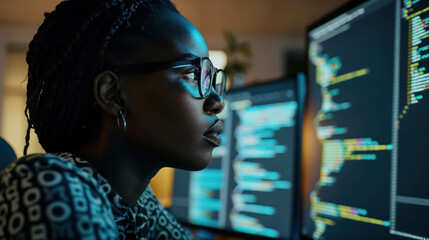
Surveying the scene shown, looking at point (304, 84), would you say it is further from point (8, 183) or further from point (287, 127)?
point (8, 183)

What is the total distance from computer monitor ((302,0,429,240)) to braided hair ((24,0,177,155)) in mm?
411

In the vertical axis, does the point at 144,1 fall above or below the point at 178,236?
above

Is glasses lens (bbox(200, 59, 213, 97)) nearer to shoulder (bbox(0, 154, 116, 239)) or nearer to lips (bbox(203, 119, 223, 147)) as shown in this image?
lips (bbox(203, 119, 223, 147))

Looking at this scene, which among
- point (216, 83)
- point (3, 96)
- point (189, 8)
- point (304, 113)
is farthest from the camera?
point (3, 96)

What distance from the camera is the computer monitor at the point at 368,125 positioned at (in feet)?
1.79

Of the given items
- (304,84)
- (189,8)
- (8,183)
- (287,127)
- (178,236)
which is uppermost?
(189,8)

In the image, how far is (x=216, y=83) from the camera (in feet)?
2.50

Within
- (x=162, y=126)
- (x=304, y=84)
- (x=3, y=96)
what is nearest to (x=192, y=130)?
(x=162, y=126)

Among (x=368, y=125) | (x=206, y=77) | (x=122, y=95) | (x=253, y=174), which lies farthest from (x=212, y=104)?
(x=253, y=174)

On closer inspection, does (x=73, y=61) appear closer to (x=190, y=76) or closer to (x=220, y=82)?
(x=190, y=76)

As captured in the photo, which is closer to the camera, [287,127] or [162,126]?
[162,126]

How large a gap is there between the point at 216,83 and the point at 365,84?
0.30 m

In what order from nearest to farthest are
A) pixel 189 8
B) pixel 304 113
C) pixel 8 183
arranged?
pixel 8 183 < pixel 304 113 < pixel 189 8

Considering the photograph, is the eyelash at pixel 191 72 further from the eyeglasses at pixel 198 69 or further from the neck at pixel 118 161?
the neck at pixel 118 161
